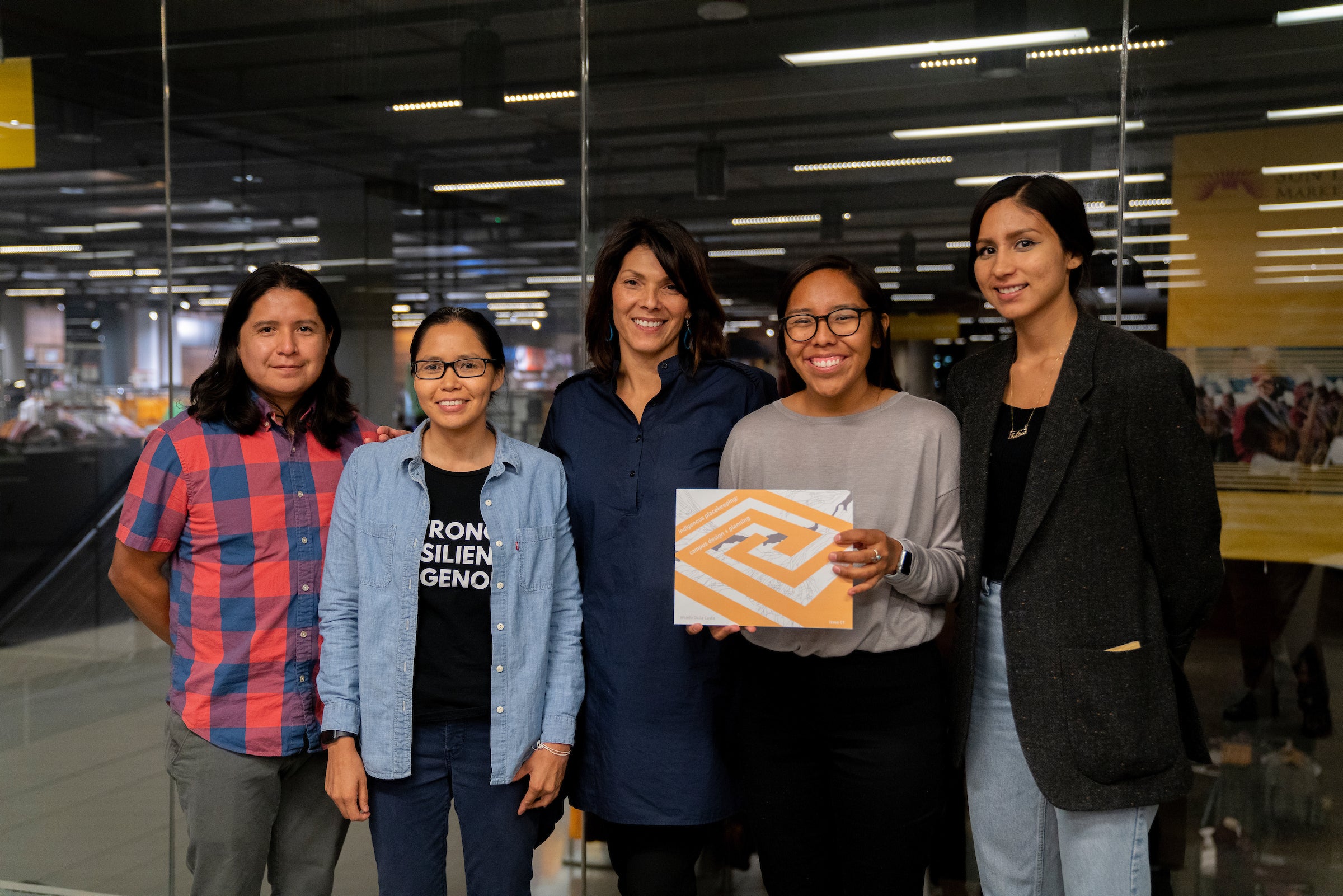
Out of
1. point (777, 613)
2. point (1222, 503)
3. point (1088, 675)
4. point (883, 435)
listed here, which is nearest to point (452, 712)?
point (777, 613)

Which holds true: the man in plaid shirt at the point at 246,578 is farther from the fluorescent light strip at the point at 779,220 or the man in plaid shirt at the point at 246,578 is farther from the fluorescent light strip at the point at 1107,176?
the fluorescent light strip at the point at 1107,176

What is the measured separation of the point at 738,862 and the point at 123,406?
2824 millimetres

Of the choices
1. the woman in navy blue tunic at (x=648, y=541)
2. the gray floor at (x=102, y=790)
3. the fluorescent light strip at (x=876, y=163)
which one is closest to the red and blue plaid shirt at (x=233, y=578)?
the woman in navy blue tunic at (x=648, y=541)

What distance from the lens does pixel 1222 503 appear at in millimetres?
2887

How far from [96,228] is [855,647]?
3.45 metres

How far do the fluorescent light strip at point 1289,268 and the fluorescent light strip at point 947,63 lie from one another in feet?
3.43

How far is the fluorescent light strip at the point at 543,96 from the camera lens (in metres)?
3.25

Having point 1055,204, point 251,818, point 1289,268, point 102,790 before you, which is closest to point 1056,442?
point 1055,204

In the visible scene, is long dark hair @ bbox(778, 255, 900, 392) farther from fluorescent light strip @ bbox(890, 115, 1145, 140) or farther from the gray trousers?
the gray trousers

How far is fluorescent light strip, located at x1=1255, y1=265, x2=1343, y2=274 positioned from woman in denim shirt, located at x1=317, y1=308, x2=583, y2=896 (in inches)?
88.5

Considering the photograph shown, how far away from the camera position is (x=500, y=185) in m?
3.32

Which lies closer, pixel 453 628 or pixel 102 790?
pixel 453 628

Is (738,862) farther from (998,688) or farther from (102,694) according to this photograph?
(102,694)

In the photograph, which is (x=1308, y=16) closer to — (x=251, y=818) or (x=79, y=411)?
(x=251, y=818)
